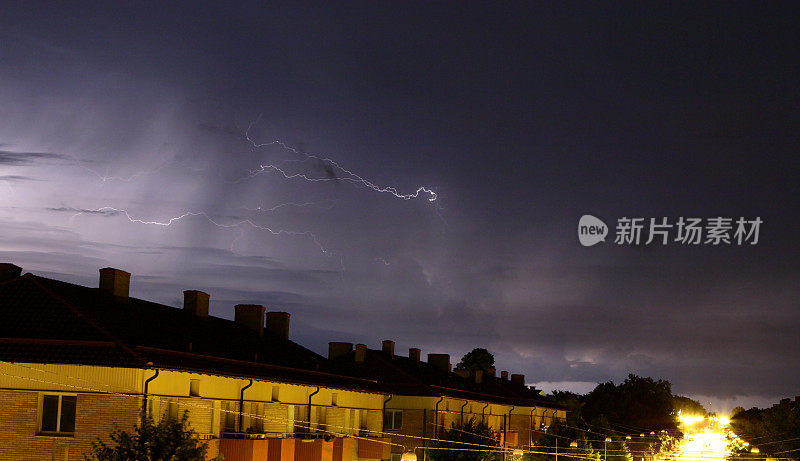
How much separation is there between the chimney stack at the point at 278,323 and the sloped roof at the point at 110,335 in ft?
34.8

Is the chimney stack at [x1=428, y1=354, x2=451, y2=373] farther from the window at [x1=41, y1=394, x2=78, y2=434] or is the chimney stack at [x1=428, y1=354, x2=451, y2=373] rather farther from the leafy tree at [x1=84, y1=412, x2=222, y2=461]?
the leafy tree at [x1=84, y1=412, x2=222, y2=461]

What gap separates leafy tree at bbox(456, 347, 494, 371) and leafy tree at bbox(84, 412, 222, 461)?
96.9 m

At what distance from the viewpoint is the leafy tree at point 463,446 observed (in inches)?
1735

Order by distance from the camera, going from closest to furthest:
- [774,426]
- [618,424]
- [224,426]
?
1. [224,426]
2. [774,426]
3. [618,424]

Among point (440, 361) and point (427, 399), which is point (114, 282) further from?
point (440, 361)

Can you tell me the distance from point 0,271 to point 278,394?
12492 mm

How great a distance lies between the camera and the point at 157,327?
3619 cm

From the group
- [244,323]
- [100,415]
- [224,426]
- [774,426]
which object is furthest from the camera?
[774,426]

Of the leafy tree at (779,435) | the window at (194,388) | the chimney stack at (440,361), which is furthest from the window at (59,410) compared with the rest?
the chimney stack at (440,361)

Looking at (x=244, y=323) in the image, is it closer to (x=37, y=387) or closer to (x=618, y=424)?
(x=37, y=387)

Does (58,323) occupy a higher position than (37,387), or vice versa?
(58,323)

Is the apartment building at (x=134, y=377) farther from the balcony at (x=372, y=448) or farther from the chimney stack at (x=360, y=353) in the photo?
the chimney stack at (x=360, y=353)

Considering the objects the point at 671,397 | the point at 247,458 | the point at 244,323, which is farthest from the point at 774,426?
the point at 671,397

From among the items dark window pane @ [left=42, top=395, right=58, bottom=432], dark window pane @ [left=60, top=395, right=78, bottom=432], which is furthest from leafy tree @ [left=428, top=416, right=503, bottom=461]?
dark window pane @ [left=42, top=395, right=58, bottom=432]
